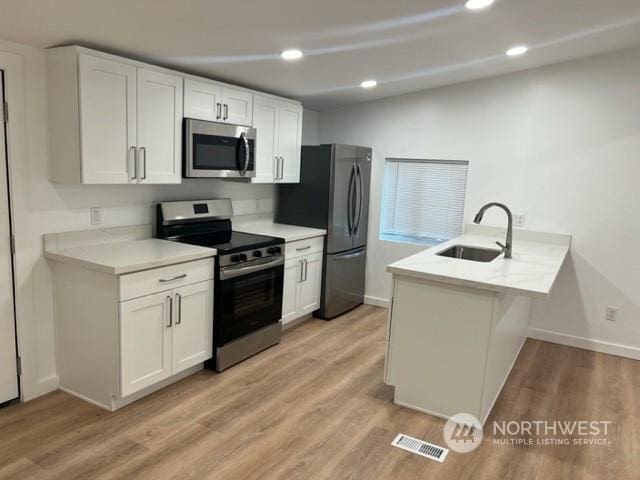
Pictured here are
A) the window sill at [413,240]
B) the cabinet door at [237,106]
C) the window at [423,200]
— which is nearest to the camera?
the cabinet door at [237,106]

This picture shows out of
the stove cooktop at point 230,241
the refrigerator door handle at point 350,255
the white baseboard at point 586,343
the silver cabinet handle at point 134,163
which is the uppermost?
the silver cabinet handle at point 134,163

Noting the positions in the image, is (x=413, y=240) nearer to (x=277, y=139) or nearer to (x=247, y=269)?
(x=277, y=139)

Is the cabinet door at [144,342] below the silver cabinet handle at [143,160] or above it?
below

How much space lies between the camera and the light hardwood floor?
2.34 m

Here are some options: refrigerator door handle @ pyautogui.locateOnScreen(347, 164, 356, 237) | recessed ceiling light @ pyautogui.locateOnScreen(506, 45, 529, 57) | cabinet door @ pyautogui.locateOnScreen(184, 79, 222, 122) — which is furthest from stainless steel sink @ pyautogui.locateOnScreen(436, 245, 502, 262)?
cabinet door @ pyautogui.locateOnScreen(184, 79, 222, 122)

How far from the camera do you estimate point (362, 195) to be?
484 cm

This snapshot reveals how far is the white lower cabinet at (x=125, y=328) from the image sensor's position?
2682 mm

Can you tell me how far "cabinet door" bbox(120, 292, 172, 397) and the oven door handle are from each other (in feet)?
1.47

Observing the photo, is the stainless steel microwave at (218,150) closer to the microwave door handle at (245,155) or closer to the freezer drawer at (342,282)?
the microwave door handle at (245,155)

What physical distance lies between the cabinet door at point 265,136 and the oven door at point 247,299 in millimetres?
831

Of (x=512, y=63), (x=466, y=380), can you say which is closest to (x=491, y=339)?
(x=466, y=380)

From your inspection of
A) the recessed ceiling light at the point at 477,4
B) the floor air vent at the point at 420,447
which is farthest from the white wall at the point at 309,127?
the floor air vent at the point at 420,447

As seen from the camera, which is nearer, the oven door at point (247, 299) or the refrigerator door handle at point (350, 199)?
the oven door at point (247, 299)

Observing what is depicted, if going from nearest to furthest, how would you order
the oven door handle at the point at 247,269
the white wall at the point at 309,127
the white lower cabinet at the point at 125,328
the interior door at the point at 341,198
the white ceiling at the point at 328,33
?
the white ceiling at the point at 328,33 → the white lower cabinet at the point at 125,328 → the oven door handle at the point at 247,269 → the interior door at the point at 341,198 → the white wall at the point at 309,127
